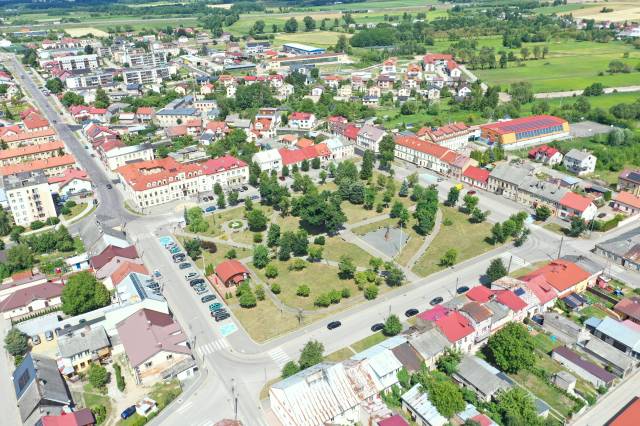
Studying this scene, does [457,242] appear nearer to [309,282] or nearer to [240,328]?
[309,282]

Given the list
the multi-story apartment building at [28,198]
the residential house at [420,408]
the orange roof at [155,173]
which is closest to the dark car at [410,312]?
the residential house at [420,408]

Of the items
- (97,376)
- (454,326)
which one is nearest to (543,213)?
(454,326)

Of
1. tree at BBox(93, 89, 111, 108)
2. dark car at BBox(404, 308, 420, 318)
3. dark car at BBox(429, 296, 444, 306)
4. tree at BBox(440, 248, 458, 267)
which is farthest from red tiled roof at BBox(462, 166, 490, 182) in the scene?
tree at BBox(93, 89, 111, 108)

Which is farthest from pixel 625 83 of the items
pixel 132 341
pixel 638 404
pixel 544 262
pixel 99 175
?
pixel 132 341

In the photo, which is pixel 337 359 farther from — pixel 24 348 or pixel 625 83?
pixel 625 83

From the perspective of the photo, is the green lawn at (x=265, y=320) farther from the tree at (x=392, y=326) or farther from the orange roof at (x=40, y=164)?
the orange roof at (x=40, y=164)

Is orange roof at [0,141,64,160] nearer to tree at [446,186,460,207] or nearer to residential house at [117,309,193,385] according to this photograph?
residential house at [117,309,193,385]
